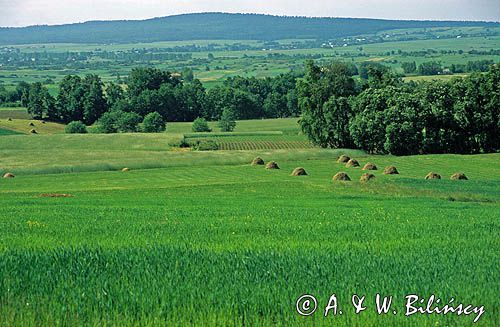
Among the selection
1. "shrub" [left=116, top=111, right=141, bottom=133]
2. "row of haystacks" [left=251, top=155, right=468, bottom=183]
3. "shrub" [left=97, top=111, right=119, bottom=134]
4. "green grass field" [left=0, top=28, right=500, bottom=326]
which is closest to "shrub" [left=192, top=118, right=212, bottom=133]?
"shrub" [left=116, top=111, right=141, bottom=133]

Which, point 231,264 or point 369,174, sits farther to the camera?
point 369,174

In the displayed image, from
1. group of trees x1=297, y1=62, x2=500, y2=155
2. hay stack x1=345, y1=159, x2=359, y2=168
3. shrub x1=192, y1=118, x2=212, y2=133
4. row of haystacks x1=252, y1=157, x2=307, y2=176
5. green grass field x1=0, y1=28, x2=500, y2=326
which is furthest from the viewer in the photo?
shrub x1=192, y1=118, x2=212, y2=133

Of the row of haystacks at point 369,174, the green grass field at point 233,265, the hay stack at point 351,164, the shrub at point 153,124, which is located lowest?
the shrub at point 153,124

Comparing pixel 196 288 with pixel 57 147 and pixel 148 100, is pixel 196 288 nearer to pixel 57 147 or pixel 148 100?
pixel 57 147

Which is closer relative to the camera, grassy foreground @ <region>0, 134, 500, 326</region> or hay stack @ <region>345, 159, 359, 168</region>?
grassy foreground @ <region>0, 134, 500, 326</region>

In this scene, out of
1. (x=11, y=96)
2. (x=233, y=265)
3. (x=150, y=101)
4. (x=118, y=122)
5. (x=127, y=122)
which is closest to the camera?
(x=233, y=265)

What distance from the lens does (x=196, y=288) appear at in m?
10.9

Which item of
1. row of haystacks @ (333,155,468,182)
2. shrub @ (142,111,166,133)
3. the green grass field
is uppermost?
the green grass field

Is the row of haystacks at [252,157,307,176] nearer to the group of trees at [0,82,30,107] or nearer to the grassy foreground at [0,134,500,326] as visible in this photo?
the grassy foreground at [0,134,500,326]

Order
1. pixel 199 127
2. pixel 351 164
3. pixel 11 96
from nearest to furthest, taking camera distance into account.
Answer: pixel 351 164
pixel 199 127
pixel 11 96

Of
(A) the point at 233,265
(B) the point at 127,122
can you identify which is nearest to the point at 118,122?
(B) the point at 127,122

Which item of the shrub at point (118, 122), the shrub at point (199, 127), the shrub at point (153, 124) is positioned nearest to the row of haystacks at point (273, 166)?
the shrub at point (199, 127)

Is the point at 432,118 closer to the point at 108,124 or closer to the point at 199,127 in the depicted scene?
the point at 199,127

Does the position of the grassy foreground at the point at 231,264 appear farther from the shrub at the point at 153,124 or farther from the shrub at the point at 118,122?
the shrub at the point at 118,122
